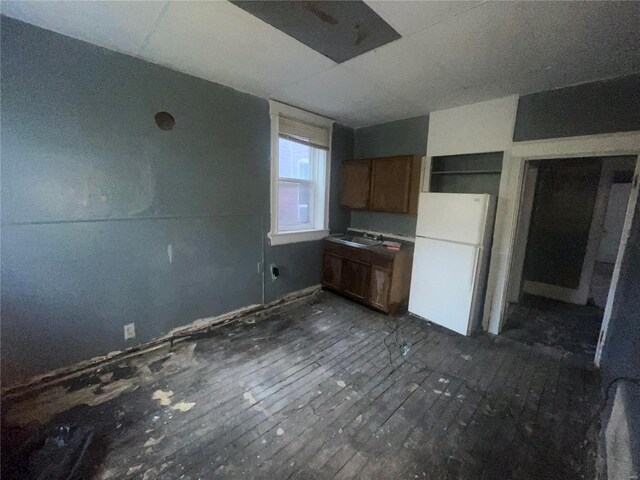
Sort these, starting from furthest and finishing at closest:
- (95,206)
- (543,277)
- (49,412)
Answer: (543,277) < (95,206) < (49,412)

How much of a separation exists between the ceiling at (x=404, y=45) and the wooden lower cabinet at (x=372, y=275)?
1836mm

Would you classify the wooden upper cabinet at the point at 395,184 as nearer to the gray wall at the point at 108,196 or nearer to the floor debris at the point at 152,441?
the gray wall at the point at 108,196

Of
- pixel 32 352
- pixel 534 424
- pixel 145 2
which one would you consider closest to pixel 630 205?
pixel 534 424

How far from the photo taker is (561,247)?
151 inches

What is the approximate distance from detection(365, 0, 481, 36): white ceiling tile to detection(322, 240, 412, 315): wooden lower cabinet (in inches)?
85.5

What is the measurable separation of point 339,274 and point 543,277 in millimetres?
3174

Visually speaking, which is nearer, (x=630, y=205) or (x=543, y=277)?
(x=630, y=205)

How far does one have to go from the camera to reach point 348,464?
4.75 feet

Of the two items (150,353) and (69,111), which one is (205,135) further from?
(150,353)

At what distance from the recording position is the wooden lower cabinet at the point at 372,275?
3.17 meters

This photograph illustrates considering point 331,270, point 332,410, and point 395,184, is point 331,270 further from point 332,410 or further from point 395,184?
point 332,410

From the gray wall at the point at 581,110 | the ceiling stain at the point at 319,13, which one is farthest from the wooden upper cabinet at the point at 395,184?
the ceiling stain at the point at 319,13

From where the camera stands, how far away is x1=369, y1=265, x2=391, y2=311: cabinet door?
317cm

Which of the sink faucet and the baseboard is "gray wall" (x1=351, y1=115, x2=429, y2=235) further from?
the baseboard
